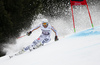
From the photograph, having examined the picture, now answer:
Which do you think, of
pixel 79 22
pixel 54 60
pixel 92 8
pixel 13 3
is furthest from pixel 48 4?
pixel 54 60

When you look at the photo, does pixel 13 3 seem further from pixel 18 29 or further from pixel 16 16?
pixel 18 29

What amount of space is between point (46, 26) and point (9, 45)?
24.5 ft

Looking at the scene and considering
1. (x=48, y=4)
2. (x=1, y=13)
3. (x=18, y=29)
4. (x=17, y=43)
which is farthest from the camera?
(x=48, y=4)

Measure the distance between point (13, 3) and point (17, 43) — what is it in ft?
10.3

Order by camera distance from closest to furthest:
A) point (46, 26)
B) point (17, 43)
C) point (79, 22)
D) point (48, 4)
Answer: point (46, 26)
point (17, 43)
point (48, 4)
point (79, 22)

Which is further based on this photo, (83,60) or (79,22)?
(79,22)

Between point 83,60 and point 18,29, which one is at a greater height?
point 18,29

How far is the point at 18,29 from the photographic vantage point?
43.8 feet

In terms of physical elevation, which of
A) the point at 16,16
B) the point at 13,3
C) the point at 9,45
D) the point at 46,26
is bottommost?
the point at 46,26

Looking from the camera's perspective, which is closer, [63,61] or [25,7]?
[63,61]

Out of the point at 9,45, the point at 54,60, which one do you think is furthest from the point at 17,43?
the point at 54,60

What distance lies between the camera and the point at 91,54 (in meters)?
3.23

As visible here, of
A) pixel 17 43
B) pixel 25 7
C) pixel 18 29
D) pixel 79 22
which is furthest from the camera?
pixel 79 22

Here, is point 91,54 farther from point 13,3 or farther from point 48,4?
point 48,4
